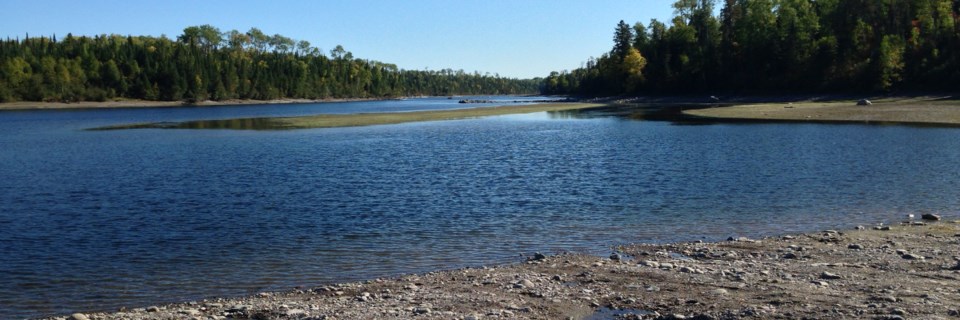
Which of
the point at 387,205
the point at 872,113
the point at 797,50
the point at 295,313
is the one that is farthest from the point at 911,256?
the point at 797,50

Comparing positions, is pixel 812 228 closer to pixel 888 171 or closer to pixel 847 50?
pixel 888 171

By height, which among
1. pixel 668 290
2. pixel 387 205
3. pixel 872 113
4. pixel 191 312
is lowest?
pixel 387 205

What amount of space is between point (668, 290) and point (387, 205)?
13191 millimetres

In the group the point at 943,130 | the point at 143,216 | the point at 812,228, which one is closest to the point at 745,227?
the point at 812,228

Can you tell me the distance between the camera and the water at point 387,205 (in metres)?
14.9

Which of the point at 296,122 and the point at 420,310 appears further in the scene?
the point at 296,122

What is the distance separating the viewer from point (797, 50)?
11494 centimetres

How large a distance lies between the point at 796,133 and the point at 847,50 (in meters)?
66.8

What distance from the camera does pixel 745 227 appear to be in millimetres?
18406

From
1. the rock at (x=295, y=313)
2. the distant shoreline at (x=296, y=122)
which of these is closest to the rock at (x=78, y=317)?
the rock at (x=295, y=313)

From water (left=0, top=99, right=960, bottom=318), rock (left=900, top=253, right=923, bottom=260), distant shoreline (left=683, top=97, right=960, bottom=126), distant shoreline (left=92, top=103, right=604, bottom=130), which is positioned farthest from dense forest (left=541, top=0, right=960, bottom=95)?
rock (left=900, top=253, right=923, bottom=260)

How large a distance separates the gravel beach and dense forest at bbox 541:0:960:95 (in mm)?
89709

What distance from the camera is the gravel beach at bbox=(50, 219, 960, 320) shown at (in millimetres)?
10078

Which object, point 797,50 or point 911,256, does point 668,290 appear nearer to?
point 911,256
